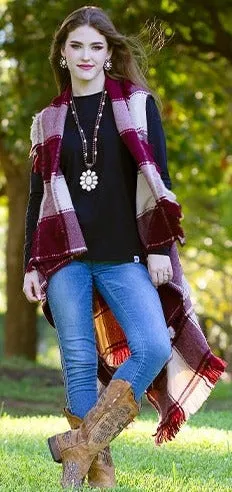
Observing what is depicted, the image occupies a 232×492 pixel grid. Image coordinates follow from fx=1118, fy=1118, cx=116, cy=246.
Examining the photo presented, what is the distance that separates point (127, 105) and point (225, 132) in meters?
13.1

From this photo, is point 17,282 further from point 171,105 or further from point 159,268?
point 159,268

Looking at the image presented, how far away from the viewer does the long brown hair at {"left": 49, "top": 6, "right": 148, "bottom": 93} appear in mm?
4895

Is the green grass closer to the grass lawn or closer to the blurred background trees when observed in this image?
the grass lawn

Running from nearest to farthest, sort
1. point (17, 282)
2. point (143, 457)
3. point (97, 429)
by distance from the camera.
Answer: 1. point (97, 429)
2. point (143, 457)
3. point (17, 282)

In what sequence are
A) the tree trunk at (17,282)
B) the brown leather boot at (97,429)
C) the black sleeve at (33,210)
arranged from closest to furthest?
the brown leather boot at (97,429)
the black sleeve at (33,210)
the tree trunk at (17,282)

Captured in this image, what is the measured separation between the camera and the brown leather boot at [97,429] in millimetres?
4543

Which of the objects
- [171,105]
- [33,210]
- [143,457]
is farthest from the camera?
[171,105]

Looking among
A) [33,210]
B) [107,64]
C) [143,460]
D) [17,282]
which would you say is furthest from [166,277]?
[17,282]

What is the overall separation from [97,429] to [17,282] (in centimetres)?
1237

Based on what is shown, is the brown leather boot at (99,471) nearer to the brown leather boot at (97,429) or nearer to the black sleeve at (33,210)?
the brown leather boot at (97,429)

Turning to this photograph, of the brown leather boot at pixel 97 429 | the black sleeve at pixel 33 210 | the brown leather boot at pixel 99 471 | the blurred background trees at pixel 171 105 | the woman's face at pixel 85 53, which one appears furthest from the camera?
the blurred background trees at pixel 171 105

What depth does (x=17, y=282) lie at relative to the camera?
16.8m

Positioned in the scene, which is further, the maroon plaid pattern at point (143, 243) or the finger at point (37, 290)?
the finger at point (37, 290)

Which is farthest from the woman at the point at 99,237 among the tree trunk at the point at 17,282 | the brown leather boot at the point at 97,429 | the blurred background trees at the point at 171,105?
the tree trunk at the point at 17,282
